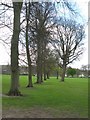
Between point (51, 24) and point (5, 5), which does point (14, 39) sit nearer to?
point (5, 5)

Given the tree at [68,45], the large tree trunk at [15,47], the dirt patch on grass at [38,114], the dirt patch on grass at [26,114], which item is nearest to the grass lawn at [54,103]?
the dirt patch on grass at [38,114]

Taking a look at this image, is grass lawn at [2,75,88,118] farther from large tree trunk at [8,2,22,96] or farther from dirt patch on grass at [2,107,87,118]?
large tree trunk at [8,2,22,96]

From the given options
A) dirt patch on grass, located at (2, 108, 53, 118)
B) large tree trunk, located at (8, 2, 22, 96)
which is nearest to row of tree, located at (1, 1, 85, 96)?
large tree trunk, located at (8, 2, 22, 96)

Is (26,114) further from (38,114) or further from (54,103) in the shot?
(54,103)

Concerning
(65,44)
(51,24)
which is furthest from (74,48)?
(51,24)

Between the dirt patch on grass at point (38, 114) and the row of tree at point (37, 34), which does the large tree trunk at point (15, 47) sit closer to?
the row of tree at point (37, 34)

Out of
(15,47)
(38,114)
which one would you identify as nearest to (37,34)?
(15,47)

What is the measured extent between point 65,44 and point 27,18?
1701 inches

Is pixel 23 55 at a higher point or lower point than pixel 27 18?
lower

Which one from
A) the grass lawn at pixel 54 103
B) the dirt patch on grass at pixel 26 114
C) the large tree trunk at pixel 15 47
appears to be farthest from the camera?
the large tree trunk at pixel 15 47

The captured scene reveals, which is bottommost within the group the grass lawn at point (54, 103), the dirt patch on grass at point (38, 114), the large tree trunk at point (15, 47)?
the dirt patch on grass at point (38, 114)

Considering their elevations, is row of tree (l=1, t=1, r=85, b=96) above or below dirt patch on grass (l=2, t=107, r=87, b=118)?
above

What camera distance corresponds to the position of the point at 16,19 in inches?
939

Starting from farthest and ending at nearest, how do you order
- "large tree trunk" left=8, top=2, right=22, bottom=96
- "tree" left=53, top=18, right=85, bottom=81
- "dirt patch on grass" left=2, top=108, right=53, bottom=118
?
"tree" left=53, top=18, right=85, bottom=81 < "large tree trunk" left=8, top=2, right=22, bottom=96 < "dirt patch on grass" left=2, top=108, right=53, bottom=118
